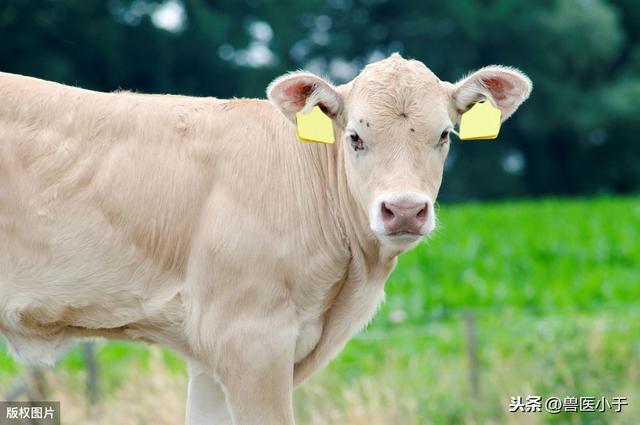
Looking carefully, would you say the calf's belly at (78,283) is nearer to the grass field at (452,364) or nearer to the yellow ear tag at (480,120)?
the yellow ear tag at (480,120)

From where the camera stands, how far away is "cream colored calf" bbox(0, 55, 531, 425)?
4.45m

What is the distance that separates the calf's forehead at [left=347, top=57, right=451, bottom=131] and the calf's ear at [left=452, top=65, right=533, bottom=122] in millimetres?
106

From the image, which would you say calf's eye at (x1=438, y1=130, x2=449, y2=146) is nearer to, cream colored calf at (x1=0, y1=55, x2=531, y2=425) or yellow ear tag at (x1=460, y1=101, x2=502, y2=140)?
cream colored calf at (x1=0, y1=55, x2=531, y2=425)

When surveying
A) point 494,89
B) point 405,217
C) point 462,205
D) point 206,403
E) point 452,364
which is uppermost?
point 462,205

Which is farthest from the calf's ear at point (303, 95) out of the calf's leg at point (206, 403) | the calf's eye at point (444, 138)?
the calf's leg at point (206, 403)

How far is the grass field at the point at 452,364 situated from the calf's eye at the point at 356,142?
1019mm

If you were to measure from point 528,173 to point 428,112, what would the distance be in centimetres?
4384

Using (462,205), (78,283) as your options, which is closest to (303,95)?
(78,283)

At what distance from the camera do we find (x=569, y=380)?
29.3 feet

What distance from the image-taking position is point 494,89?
16.1 feet

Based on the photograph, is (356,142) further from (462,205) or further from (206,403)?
(462,205)

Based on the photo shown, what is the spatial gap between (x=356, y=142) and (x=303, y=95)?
38cm

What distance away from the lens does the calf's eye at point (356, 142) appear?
179 inches

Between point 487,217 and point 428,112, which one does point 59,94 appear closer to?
point 428,112
